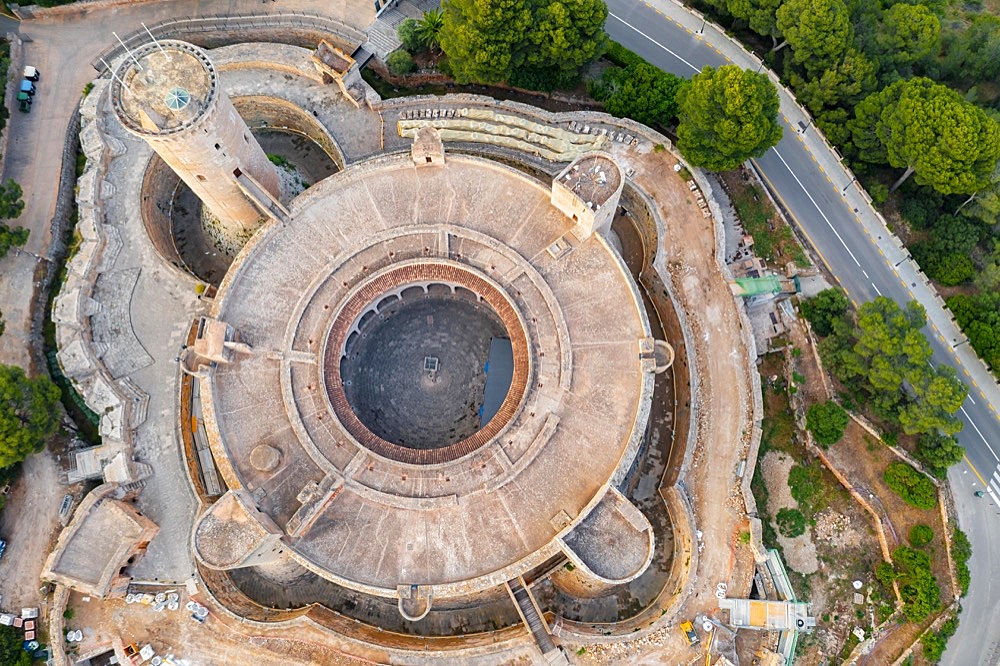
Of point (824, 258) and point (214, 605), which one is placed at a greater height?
point (824, 258)

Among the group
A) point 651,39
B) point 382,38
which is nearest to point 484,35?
point 382,38

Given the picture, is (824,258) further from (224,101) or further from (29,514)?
(29,514)

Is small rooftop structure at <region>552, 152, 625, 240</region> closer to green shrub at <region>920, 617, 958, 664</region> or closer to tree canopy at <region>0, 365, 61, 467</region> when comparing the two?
tree canopy at <region>0, 365, 61, 467</region>

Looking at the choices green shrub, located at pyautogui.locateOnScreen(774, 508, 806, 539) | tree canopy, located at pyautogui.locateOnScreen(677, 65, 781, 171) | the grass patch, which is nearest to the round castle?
tree canopy, located at pyautogui.locateOnScreen(677, 65, 781, 171)

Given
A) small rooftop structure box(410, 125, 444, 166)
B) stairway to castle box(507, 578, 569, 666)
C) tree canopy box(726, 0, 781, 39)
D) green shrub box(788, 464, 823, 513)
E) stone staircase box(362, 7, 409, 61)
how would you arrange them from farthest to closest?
stone staircase box(362, 7, 409, 61) → tree canopy box(726, 0, 781, 39) → green shrub box(788, 464, 823, 513) → small rooftop structure box(410, 125, 444, 166) → stairway to castle box(507, 578, 569, 666)

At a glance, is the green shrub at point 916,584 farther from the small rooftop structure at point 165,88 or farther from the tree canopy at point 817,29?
the small rooftop structure at point 165,88

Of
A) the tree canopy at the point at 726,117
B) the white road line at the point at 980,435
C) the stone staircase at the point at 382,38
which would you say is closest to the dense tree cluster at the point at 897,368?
the white road line at the point at 980,435

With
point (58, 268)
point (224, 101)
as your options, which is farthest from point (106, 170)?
point (224, 101)
